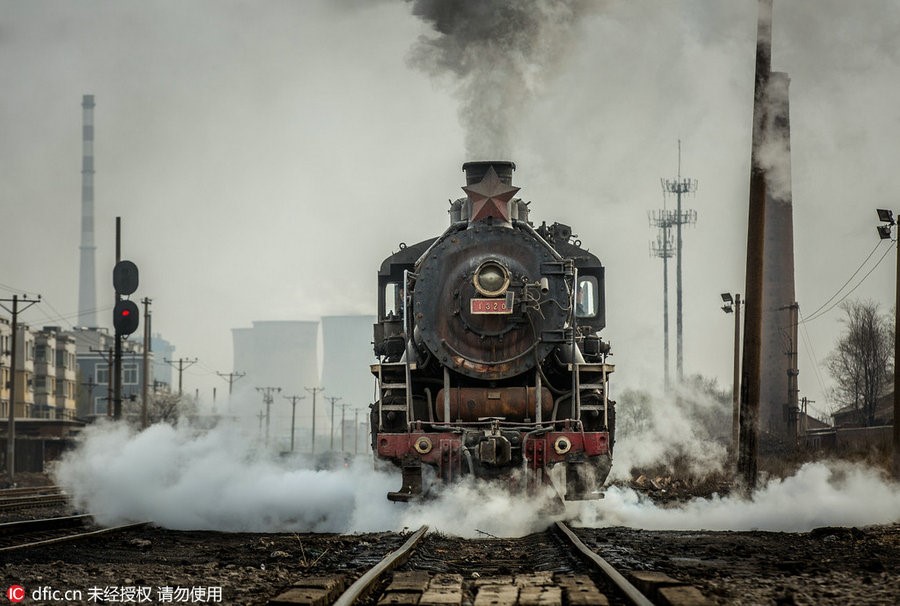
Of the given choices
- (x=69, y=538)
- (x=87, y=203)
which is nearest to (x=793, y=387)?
(x=69, y=538)

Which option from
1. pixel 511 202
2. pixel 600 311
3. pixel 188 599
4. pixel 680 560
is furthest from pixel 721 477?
pixel 188 599

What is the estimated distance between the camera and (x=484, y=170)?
1852cm

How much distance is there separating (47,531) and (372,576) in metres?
8.00

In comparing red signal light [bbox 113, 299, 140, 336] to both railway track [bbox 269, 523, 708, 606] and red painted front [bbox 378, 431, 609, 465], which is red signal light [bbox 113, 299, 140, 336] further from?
railway track [bbox 269, 523, 708, 606]

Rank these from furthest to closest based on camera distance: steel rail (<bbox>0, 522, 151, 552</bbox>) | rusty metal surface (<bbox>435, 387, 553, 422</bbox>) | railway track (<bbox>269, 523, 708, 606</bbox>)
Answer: rusty metal surface (<bbox>435, 387, 553, 422</bbox>), steel rail (<bbox>0, 522, 151, 552</bbox>), railway track (<bbox>269, 523, 708, 606</bbox>)

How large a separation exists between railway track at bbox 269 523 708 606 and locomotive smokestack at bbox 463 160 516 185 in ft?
21.7

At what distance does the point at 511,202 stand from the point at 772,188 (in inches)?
277

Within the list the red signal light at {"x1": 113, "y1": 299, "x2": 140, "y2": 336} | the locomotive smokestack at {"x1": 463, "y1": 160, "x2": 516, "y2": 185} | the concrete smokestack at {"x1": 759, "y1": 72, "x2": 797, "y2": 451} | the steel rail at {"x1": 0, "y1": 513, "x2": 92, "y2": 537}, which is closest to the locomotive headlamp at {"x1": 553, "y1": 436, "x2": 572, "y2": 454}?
the locomotive smokestack at {"x1": 463, "y1": 160, "x2": 516, "y2": 185}

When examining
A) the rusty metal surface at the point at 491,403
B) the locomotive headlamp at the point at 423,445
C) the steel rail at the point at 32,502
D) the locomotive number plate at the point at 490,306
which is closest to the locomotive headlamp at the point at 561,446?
the rusty metal surface at the point at 491,403

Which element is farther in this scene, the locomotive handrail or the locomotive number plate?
the locomotive handrail

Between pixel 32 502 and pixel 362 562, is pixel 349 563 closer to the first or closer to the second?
pixel 362 562

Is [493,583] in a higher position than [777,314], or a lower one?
lower

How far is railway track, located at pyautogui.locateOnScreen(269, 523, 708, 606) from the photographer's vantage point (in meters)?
8.69

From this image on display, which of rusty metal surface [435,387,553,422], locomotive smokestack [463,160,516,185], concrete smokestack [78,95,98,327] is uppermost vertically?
concrete smokestack [78,95,98,327]
